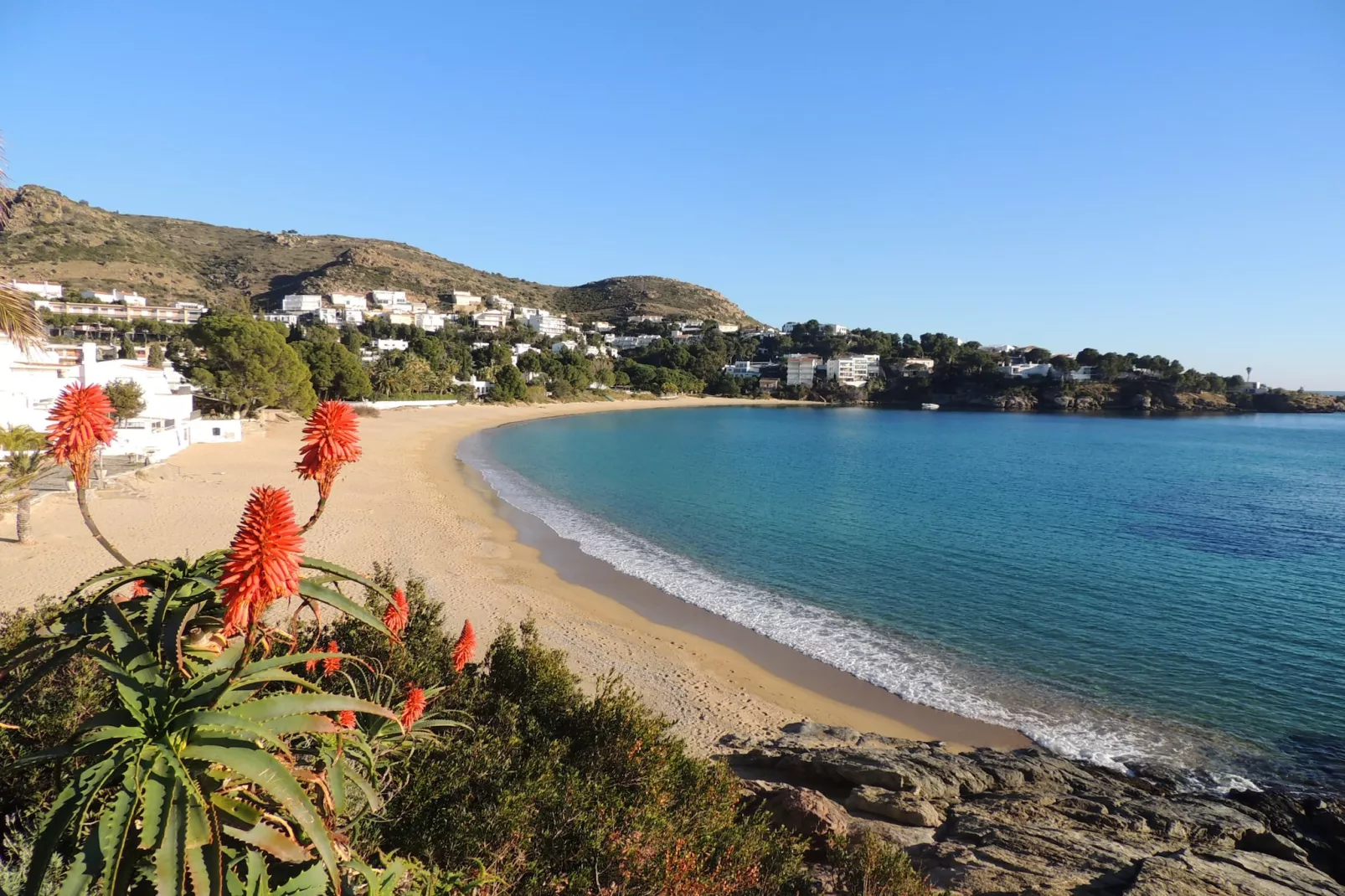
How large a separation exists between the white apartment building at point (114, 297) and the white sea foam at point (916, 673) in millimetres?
87022

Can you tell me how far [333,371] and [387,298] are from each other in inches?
2850

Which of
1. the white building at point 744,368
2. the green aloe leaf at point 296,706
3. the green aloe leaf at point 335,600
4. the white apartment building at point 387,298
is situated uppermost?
the white apartment building at point 387,298

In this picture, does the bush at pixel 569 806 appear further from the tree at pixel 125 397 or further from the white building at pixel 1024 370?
the white building at pixel 1024 370

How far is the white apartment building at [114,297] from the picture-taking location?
81.6 metres

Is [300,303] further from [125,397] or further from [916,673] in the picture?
[916,673]

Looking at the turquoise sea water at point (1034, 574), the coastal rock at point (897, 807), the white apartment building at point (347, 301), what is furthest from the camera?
the white apartment building at point (347, 301)

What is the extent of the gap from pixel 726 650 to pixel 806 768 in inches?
252

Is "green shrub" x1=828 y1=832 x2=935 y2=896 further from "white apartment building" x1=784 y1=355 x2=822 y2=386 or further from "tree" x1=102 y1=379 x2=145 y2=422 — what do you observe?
"white apartment building" x1=784 y1=355 x2=822 y2=386

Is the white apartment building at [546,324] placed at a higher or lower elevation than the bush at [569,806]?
higher

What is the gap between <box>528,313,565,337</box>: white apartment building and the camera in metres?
133

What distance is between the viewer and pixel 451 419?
6262cm

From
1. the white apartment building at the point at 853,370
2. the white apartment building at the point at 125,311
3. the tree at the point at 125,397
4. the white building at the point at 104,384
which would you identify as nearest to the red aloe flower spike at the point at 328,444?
the white building at the point at 104,384

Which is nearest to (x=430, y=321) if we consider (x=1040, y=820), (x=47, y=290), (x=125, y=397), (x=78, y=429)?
(x=47, y=290)

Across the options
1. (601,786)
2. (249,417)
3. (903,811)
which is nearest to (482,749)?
(601,786)
